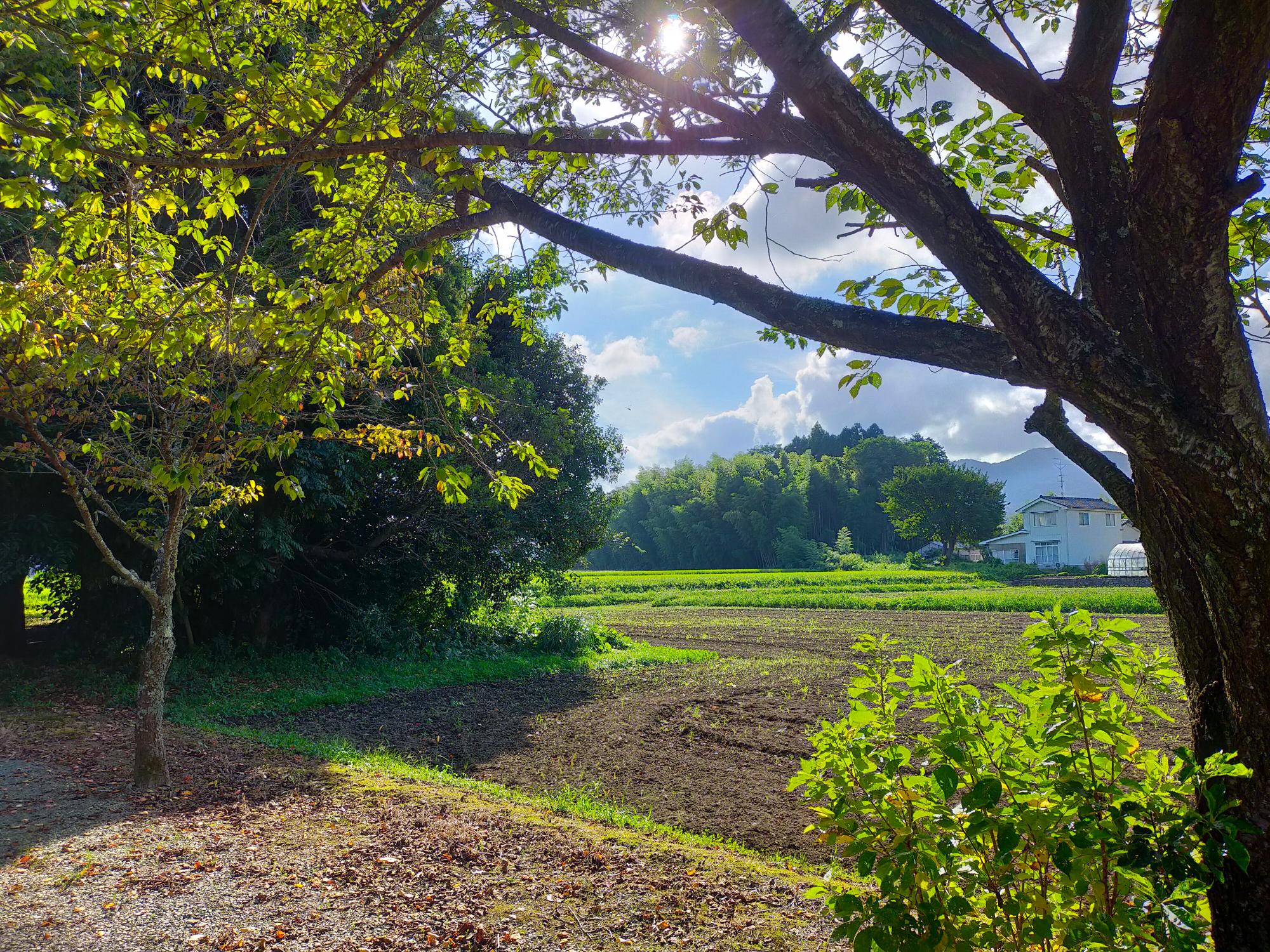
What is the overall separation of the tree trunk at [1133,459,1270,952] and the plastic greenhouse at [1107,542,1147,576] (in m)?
43.4

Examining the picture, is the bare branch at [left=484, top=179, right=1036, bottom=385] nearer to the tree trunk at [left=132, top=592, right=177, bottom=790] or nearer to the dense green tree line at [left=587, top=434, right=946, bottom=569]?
the tree trunk at [left=132, top=592, right=177, bottom=790]

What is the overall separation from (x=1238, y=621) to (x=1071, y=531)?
5632 cm

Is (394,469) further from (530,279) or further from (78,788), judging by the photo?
(530,279)

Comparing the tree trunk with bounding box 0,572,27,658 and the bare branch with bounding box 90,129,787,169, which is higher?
the bare branch with bounding box 90,129,787,169

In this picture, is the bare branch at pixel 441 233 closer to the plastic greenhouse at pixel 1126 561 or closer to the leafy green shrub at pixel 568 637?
the leafy green shrub at pixel 568 637

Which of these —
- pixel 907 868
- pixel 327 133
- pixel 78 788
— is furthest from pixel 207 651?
pixel 907 868

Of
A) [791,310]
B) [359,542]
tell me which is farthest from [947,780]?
[359,542]

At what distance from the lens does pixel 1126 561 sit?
4169cm

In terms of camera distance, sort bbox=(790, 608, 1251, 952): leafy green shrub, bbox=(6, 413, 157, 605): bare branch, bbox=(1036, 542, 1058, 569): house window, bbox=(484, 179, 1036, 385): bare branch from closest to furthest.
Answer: bbox=(790, 608, 1251, 952): leafy green shrub < bbox=(484, 179, 1036, 385): bare branch < bbox=(6, 413, 157, 605): bare branch < bbox=(1036, 542, 1058, 569): house window

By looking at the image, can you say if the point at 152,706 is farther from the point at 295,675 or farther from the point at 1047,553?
the point at 1047,553

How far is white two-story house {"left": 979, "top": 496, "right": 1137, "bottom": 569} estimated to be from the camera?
51.6 m

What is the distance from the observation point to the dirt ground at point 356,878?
351cm

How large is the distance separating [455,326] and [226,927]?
349 centimetres

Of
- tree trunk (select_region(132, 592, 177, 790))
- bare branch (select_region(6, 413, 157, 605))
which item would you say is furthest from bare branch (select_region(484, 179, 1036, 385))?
tree trunk (select_region(132, 592, 177, 790))
